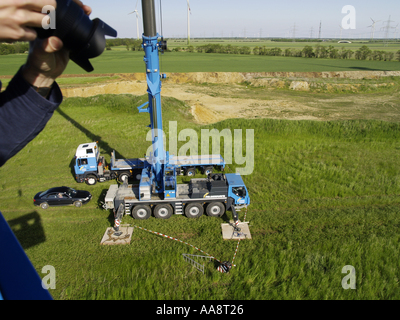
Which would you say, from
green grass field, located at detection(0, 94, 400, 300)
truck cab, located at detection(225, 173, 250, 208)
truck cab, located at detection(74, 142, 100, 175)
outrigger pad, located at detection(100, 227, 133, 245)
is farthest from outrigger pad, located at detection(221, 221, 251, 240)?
truck cab, located at detection(74, 142, 100, 175)

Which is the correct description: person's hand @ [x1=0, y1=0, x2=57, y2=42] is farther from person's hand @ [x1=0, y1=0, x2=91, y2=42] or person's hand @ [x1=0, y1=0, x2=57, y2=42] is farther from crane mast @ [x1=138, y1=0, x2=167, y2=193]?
crane mast @ [x1=138, y1=0, x2=167, y2=193]

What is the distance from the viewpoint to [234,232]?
1280 centimetres

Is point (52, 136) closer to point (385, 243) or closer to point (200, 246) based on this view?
point (200, 246)

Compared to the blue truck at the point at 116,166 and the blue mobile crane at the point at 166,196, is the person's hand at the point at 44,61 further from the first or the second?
the blue truck at the point at 116,166

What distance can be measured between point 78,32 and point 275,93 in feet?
186

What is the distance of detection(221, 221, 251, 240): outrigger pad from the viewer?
40.9ft

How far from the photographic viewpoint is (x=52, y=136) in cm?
2578

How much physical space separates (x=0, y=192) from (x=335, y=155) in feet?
79.1

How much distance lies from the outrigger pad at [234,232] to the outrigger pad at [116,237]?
14.7ft

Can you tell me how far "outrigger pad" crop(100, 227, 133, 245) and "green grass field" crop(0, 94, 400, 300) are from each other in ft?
0.99

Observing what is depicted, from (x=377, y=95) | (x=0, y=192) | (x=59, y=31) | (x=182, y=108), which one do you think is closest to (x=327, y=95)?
(x=377, y=95)

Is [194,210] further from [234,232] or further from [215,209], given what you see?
[234,232]

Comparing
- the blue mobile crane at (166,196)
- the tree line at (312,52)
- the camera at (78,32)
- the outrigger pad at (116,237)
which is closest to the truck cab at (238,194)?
the blue mobile crane at (166,196)

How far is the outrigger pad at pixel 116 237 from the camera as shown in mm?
12141
